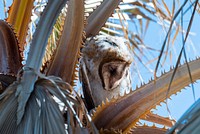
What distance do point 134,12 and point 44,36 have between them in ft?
10.4

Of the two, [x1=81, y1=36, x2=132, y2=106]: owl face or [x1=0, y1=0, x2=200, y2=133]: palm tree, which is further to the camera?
[x1=81, y1=36, x2=132, y2=106]: owl face

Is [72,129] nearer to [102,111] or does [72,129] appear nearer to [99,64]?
[102,111]

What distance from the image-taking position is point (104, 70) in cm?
237

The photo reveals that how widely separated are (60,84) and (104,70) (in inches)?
19.8

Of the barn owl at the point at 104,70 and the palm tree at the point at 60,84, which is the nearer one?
the palm tree at the point at 60,84

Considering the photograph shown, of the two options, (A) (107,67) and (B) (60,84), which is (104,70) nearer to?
(A) (107,67)

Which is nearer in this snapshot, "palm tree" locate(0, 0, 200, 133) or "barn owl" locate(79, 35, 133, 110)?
"palm tree" locate(0, 0, 200, 133)

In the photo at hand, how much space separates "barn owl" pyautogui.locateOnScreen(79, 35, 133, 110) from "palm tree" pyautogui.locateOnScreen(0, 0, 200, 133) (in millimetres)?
46

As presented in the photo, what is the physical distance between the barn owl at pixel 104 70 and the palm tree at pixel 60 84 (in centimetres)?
5

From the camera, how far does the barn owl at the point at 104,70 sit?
7.66 ft

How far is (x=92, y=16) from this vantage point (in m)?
2.48

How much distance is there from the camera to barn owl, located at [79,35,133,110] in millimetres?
2334

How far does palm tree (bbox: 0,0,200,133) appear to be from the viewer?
1769 millimetres

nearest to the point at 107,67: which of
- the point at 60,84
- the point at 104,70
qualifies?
the point at 104,70
